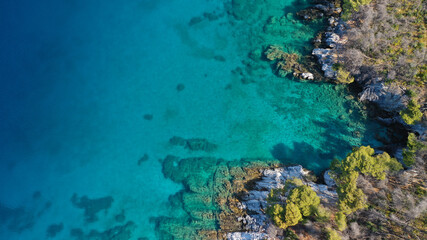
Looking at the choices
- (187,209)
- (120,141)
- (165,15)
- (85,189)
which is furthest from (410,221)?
(165,15)

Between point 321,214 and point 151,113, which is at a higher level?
point 151,113

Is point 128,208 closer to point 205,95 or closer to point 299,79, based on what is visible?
point 205,95

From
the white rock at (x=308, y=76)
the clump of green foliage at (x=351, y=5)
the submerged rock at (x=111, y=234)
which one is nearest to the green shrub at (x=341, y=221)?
the white rock at (x=308, y=76)

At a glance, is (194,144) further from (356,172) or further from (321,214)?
(356,172)

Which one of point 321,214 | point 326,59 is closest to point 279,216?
point 321,214

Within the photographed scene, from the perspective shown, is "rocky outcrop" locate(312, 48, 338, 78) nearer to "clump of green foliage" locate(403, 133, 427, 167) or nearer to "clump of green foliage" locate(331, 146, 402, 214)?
"clump of green foliage" locate(331, 146, 402, 214)

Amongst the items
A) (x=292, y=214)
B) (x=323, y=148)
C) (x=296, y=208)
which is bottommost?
(x=292, y=214)

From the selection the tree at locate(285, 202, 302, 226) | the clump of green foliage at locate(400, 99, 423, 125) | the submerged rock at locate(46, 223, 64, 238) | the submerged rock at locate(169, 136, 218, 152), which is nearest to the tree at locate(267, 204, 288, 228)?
the tree at locate(285, 202, 302, 226)

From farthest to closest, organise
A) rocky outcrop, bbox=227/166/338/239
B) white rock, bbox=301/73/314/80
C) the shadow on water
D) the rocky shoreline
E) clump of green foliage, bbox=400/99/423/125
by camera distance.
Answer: white rock, bbox=301/73/314/80
the shadow on water
clump of green foliage, bbox=400/99/423/125
the rocky shoreline
rocky outcrop, bbox=227/166/338/239

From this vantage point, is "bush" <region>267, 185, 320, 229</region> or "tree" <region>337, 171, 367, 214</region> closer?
"bush" <region>267, 185, 320, 229</region>
